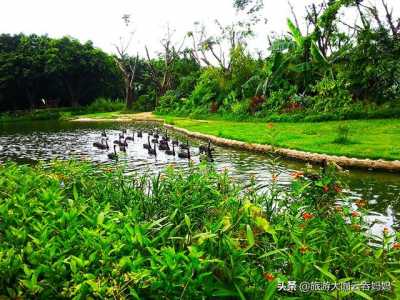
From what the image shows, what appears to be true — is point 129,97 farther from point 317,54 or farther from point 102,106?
point 317,54

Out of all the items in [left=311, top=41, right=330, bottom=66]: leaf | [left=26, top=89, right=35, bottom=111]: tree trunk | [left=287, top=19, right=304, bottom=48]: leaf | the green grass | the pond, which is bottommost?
the pond

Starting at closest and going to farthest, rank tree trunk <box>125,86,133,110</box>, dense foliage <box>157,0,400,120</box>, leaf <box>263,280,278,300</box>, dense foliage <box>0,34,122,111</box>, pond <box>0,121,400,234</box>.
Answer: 1. leaf <box>263,280,278,300</box>
2. pond <box>0,121,400,234</box>
3. dense foliage <box>157,0,400,120</box>
4. dense foliage <box>0,34,122,111</box>
5. tree trunk <box>125,86,133,110</box>

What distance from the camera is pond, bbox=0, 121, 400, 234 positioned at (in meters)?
8.72

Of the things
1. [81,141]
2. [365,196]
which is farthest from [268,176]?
[81,141]

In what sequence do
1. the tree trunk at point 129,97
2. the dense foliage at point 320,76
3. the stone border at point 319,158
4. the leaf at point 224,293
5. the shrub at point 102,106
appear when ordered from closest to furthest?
the leaf at point 224,293 < the stone border at point 319,158 < the dense foliage at point 320,76 < the tree trunk at point 129,97 < the shrub at point 102,106

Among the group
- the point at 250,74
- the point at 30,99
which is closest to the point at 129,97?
the point at 30,99

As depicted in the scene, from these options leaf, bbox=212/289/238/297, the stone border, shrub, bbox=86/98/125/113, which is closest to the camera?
leaf, bbox=212/289/238/297

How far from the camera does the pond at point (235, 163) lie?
28.6 feet

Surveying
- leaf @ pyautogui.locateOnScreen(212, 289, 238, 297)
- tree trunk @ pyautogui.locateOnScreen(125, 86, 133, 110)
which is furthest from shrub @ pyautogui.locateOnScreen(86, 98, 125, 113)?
leaf @ pyautogui.locateOnScreen(212, 289, 238, 297)

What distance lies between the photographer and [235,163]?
14.1 metres

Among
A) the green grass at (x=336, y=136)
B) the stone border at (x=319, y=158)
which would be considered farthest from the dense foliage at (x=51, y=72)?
the stone border at (x=319, y=158)

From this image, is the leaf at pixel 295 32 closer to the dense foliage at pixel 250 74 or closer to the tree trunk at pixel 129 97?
the dense foliage at pixel 250 74

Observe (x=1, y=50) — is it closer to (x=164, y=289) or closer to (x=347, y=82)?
(x=347, y=82)

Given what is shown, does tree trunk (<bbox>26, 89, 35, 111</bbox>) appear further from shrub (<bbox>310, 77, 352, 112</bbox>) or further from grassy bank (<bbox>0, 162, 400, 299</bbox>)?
grassy bank (<bbox>0, 162, 400, 299</bbox>)
